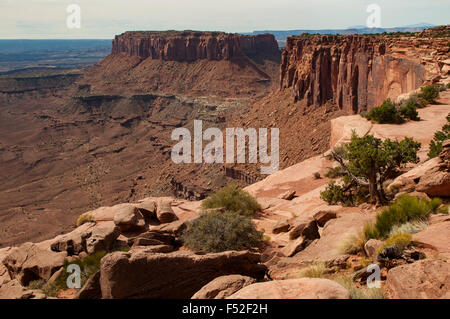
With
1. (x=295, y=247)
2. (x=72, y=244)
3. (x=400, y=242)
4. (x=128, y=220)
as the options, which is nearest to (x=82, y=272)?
(x=72, y=244)

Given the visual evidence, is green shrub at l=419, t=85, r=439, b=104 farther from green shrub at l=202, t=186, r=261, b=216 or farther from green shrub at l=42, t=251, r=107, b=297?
green shrub at l=42, t=251, r=107, b=297

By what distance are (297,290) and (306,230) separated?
5.40 m

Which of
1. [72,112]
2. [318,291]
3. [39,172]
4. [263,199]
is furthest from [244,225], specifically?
[72,112]

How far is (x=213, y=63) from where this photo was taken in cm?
10588

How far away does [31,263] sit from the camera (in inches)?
430

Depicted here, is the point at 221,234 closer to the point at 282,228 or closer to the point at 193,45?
the point at 282,228

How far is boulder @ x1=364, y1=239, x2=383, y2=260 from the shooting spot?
7586mm

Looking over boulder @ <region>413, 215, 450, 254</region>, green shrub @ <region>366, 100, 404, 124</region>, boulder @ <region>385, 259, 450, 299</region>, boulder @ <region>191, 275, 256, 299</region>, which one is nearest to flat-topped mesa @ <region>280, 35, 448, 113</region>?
green shrub @ <region>366, 100, 404, 124</region>

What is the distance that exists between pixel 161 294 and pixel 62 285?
370 cm

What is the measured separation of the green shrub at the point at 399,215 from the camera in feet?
28.6

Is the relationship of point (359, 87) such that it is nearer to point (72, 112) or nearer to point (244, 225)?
point (244, 225)

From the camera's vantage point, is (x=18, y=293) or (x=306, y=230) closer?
(x=18, y=293)

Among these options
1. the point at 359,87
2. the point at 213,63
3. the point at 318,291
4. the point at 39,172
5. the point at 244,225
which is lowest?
the point at 39,172

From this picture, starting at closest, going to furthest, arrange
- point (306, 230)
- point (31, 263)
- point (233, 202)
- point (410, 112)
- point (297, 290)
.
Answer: point (297, 290) < point (306, 230) < point (31, 263) < point (233, 202) < point (410, 112)
